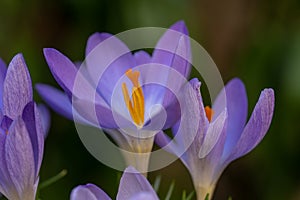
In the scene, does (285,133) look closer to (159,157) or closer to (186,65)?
(159,157)

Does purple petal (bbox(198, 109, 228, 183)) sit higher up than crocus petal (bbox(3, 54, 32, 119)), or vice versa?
crocus petal (bbox(3, 54, 32, 119))

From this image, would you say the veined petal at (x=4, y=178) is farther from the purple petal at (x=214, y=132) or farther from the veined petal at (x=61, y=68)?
the purple petal at (x=214, y=132)

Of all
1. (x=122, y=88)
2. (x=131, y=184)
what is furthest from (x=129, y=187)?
(x=122, y=88)

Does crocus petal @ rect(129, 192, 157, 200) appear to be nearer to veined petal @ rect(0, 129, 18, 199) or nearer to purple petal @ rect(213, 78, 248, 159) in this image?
veined petal @ rect(0, 129, 18, 199)

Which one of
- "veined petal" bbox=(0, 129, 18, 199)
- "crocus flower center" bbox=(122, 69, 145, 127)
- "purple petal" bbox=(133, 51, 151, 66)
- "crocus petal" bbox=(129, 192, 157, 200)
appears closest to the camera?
"crocus petal" bbox=(129, 192, 157, 200)

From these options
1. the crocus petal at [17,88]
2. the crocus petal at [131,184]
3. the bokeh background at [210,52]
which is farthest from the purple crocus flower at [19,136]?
the bokeh background at [210,52]

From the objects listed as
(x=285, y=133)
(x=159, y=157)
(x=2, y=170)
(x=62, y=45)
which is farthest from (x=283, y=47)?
(x=2, y=170)

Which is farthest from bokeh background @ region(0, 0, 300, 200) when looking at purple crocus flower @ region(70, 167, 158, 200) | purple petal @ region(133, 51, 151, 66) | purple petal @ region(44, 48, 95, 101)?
purple crocus flower @ region(70, 167, 158, 200)
